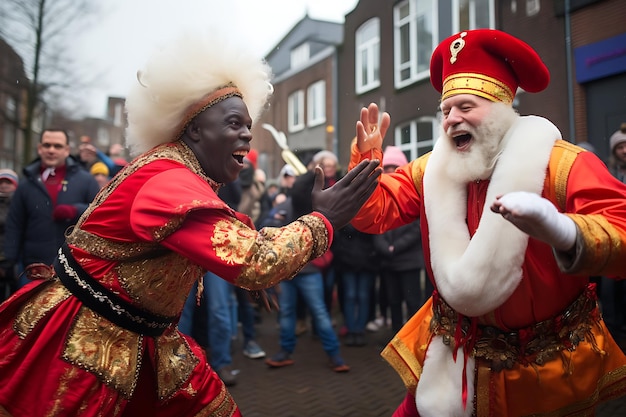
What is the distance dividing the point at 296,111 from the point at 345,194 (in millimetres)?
15585

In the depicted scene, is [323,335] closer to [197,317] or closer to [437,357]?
[197,317]

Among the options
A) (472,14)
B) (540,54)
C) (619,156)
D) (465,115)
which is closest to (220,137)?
(465,115)

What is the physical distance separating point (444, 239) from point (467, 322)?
0.34m

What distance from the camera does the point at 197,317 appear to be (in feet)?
15.4

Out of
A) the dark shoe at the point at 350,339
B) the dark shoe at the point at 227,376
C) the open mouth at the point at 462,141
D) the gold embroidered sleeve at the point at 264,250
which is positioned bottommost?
the dark shoe at the point at 227,376

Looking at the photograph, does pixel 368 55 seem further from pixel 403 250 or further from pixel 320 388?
pixel 320 388

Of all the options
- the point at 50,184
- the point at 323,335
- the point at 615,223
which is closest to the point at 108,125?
the point at 50,184

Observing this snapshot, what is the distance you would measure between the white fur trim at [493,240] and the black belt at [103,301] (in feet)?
3.55

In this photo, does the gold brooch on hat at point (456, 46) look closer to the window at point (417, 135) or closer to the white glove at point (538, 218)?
the white glove at point (538, 218)

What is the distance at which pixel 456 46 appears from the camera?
2084 mm

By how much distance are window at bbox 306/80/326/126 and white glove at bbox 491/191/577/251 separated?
13.5 m

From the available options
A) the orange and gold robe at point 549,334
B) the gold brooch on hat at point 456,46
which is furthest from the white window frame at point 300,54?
the orange and gold robe at point 549,334

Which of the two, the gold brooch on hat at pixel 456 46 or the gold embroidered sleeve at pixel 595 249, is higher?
the gold brooch on hat at pixel 456 46

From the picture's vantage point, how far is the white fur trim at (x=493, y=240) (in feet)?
6.08
